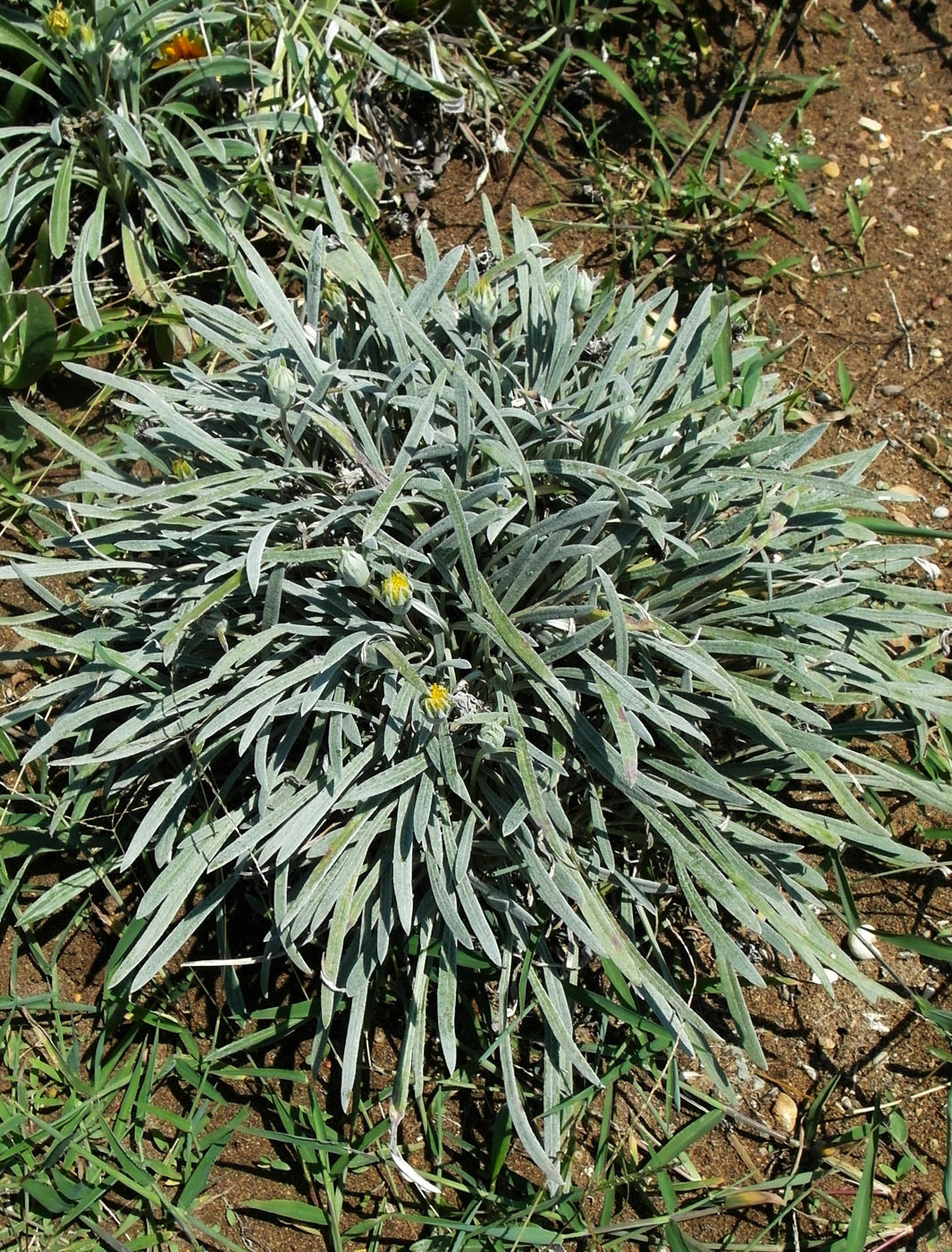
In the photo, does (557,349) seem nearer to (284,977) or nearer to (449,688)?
(449,688)

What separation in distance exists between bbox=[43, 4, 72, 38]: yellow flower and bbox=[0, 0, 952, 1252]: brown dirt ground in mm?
928

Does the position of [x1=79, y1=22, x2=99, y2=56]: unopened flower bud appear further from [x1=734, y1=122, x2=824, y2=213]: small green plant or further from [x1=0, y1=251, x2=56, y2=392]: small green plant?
[x1=734, y1=122, x2=824, y2=213]: small green plant

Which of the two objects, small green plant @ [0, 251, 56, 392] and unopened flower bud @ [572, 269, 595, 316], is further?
small green plant @ [0, 251, 56, 392]

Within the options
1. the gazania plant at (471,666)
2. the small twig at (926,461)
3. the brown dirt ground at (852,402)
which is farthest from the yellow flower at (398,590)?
the small twig at (926,461)

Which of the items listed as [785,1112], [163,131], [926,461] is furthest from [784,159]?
[785,1112]

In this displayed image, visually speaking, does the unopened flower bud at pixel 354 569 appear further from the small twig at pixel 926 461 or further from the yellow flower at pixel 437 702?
the small twig at pixel 926 461

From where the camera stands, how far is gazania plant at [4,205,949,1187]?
1770 millimetres

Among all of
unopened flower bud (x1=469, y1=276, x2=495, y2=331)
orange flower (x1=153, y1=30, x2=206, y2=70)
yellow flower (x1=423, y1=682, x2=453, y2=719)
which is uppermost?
unopened flower bud (x1=469, y1=276, x2=495, y2=331)

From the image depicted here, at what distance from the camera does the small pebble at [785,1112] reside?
2.06 m

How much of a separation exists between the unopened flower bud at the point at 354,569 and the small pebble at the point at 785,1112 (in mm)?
1296

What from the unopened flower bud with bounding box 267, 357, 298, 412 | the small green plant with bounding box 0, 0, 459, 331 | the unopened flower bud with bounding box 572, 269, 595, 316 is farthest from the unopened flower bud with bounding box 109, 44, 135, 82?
the unopened flower bud with bounding box 572, 269, 595, 316

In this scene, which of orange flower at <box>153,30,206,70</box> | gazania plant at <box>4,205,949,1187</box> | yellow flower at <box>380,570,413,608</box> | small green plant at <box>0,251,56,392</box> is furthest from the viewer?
orange flower at <box>153,30,206,70</box>

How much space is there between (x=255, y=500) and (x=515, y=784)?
0.68 m

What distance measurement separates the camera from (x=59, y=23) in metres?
2.29
